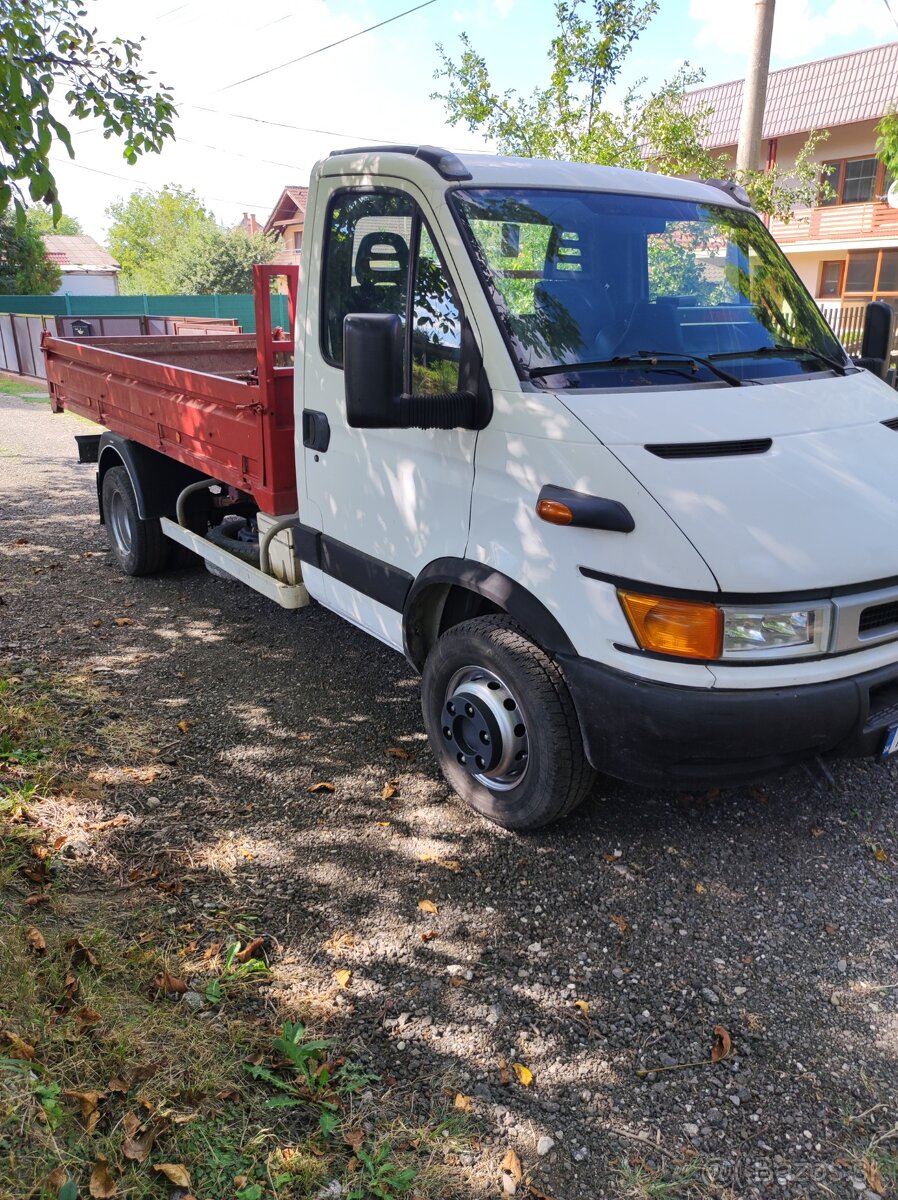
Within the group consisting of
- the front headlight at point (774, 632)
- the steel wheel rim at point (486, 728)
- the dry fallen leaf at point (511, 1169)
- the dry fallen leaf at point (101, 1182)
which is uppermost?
the front headlight at point (774, 632)

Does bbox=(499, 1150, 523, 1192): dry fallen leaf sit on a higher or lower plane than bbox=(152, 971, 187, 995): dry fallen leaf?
lower

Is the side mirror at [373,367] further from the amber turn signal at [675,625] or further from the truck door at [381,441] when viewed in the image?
the amber turn signal at [675,625]

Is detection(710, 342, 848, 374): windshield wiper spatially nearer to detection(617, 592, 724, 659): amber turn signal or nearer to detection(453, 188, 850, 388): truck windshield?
detection(453, 188, 850, 388): truck windshield

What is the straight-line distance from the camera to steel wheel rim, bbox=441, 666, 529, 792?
3.43 m

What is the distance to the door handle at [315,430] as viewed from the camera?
404 cm

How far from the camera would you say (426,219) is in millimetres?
3395

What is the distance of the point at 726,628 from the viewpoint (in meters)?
2.77

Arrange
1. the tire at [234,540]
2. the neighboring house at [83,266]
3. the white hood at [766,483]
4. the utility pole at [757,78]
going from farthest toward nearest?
the neighboring house at [83,266] < the utility pole at [757,78] < the tire at [234,540] < the white hood at [766,483]

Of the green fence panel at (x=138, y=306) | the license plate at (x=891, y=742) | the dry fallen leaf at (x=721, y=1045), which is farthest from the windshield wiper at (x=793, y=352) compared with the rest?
the green fence panel at (x=138, y=306)

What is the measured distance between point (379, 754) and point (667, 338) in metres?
2.21

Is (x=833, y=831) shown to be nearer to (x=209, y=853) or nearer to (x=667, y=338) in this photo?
(x=667, y=338)

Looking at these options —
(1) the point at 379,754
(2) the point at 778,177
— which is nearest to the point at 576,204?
(1) the point at 379,754

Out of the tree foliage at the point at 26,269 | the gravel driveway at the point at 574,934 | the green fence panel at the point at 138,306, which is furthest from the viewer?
the tree foliage at the point at 26,269

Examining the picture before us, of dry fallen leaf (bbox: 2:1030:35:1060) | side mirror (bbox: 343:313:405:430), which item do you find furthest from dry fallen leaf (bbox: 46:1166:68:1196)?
side mirror (bbox: 343:313:405:430)
